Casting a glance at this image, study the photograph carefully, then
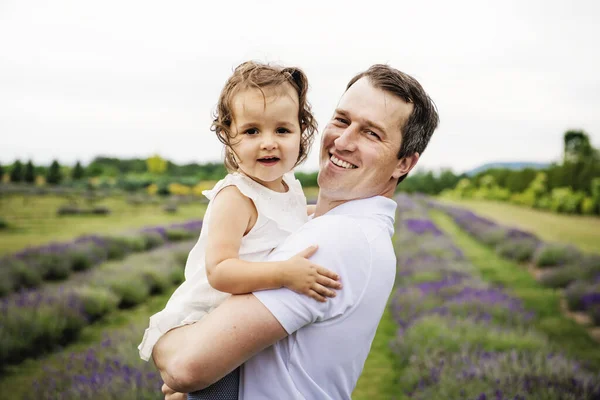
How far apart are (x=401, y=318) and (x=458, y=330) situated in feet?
5.10

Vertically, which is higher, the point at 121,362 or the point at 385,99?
the point at 385,99

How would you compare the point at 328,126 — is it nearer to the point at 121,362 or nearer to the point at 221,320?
the point at 221,320

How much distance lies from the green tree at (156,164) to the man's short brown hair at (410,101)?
3213 centimetres

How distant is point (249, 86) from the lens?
74.9 inches

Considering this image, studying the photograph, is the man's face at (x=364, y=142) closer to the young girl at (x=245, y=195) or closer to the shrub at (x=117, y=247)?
the young girl at (x=245, y=195)

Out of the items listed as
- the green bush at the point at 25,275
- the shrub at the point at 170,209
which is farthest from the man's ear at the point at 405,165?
the shrub at the point at 170,209

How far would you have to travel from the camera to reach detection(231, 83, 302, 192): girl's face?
74.2 inches

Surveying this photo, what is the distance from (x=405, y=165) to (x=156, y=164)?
3285 centimetres

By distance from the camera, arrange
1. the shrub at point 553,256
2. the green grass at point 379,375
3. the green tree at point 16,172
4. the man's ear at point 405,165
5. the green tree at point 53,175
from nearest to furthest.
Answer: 1. the man's ear at point 405,165
2. the green grass at point 379,375
3. the shrub at point 553,256
4. the green tree at point 16,172
5. the green tree at point 53,175

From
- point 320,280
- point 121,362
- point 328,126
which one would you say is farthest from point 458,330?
point 320,280

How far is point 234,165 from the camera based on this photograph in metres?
2.15

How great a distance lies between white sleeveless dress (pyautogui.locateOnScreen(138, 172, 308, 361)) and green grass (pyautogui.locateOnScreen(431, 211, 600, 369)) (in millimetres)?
5543

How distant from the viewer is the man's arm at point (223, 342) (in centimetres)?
151

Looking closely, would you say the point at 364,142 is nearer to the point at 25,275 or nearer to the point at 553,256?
the point at 25,275
